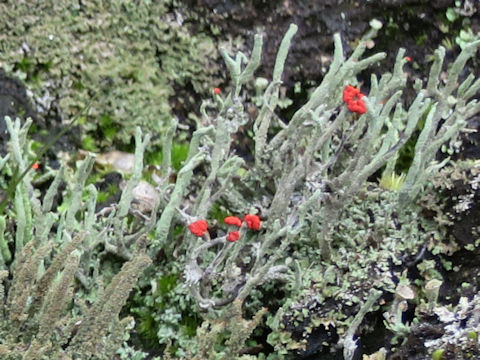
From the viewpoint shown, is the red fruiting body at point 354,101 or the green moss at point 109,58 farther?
the green moss at point 109,58

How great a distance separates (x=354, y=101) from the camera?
8.30 feet

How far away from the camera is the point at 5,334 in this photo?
2162mm

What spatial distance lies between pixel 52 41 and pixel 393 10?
177cm

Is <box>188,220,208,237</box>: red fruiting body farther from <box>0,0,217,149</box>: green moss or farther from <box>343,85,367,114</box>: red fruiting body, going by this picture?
<box>0,0,217,149</box>: green moss

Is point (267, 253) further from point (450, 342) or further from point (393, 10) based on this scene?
point (393, 10)

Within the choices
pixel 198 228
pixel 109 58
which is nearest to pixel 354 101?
pixel 198 228

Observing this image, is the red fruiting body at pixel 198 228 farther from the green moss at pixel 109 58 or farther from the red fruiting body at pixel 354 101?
the green moss at pixel 109 58

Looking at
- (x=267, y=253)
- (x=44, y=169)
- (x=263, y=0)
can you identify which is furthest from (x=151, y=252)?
(x=263, y=0)

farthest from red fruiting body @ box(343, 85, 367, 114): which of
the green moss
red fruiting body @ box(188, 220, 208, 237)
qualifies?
the green moss

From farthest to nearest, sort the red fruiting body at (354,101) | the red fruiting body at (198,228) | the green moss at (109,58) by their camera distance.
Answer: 1. the green moss at (109,58)
2. the red fruiting body at (354,101)
3. the red fruiting body at (198,228)

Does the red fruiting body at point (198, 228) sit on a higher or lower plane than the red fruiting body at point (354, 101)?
lower

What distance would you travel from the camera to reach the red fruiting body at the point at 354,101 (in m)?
2.52

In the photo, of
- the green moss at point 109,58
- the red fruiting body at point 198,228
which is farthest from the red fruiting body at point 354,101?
the green moss at point 109,58

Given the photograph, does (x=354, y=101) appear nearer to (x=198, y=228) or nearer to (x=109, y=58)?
(x=198, y=228)
